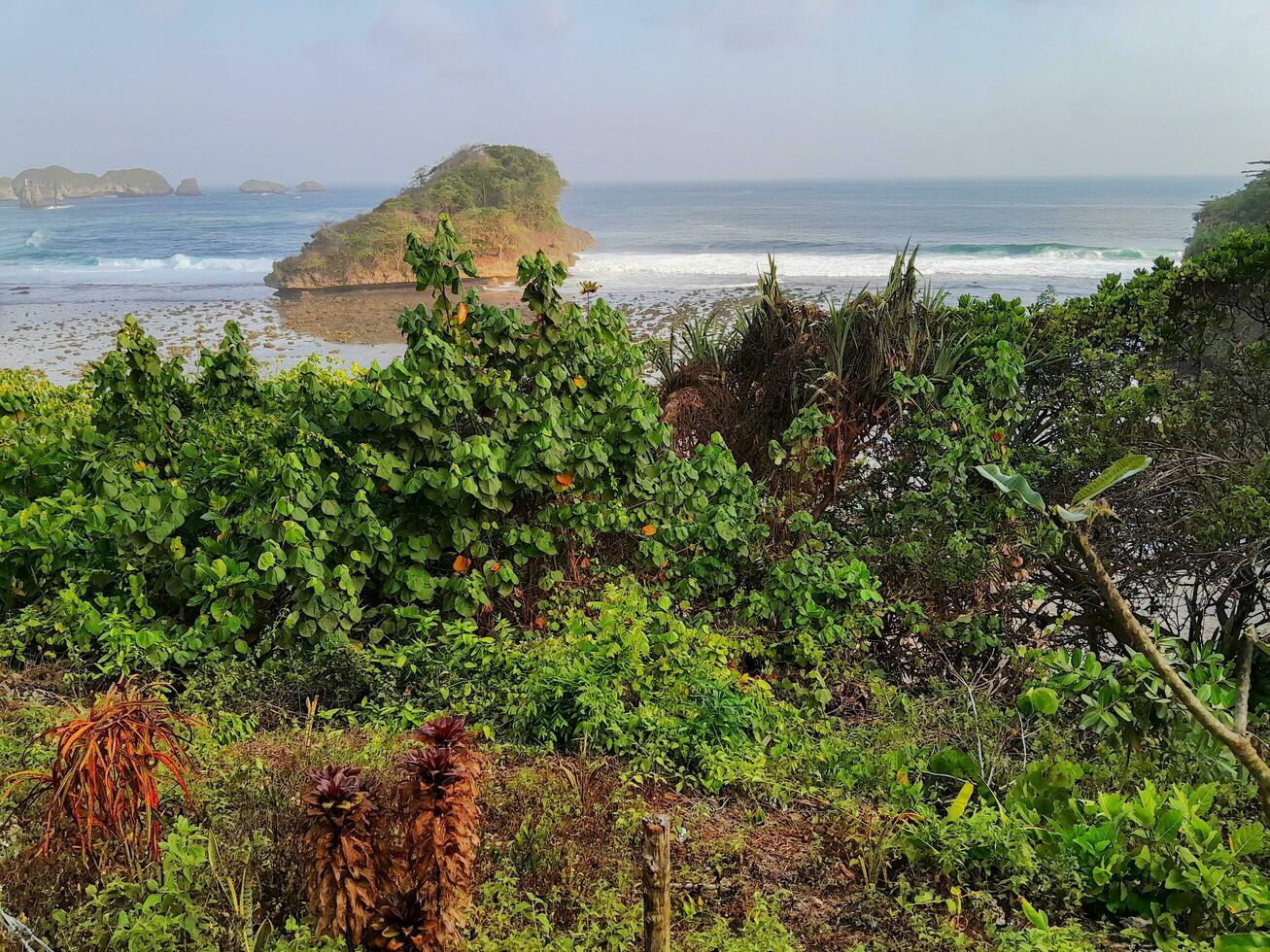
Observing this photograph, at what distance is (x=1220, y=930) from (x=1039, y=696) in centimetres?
87

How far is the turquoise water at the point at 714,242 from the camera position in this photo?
31.5 metres

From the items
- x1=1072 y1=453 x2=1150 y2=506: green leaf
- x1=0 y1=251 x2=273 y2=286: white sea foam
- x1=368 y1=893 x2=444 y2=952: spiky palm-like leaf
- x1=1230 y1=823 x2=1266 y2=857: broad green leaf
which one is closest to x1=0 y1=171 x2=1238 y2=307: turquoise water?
x1=0 y1=251 x2=273 y2=286: white sea foam

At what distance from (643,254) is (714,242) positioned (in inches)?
278

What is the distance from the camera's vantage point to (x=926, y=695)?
449cm

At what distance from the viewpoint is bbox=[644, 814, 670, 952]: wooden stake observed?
5.92ft

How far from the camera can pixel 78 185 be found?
116438 mm

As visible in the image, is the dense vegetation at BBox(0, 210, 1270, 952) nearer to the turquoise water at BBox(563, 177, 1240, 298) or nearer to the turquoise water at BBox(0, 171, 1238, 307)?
the turquoise water at BBox(563, 177, 1240, 298)

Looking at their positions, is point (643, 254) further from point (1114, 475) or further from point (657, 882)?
point (1114, 475)

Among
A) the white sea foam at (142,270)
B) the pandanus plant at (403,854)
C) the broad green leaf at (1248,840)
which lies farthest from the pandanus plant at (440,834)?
the white sea foam at (142,270)

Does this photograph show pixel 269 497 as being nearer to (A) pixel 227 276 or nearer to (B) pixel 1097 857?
(B) pixel 1097 857

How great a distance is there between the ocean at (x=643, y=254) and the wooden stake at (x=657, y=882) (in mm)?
12097

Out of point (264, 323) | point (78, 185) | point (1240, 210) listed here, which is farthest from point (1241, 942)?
point (78, 185)

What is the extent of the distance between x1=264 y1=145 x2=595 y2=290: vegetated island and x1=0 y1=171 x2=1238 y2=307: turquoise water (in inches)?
72.3

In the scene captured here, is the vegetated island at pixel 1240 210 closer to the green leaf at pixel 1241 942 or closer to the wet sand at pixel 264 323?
the wet sand at pixel 264 323
